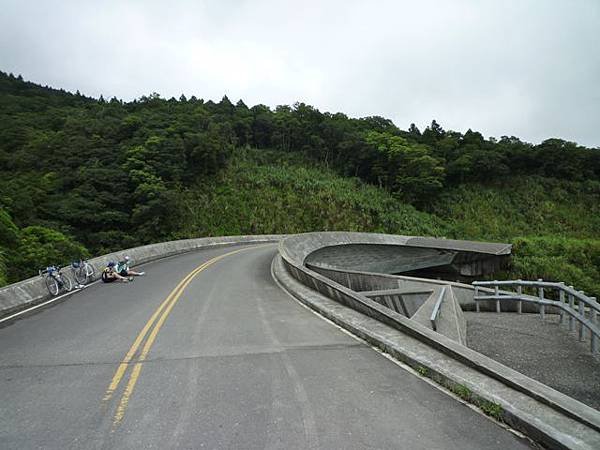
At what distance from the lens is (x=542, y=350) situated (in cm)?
775

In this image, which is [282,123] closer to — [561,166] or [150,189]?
[150,189]

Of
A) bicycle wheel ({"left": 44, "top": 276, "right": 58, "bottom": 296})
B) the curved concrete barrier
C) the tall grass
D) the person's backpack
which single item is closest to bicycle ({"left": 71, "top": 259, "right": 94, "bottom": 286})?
the person's backpack

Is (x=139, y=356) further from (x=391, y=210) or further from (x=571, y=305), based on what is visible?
(x=391, y=210)

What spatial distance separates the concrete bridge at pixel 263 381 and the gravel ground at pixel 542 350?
1012 mm

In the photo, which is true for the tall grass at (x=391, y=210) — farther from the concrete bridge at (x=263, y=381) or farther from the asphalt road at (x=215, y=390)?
the asphalt road at (x=215, y=390)

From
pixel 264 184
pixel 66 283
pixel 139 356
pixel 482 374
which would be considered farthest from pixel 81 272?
pixel 264 184

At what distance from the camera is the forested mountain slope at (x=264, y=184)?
31844mm

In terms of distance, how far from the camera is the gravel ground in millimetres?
6227

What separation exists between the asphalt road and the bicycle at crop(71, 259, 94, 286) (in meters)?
4.85

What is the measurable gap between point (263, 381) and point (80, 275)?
10864 mm

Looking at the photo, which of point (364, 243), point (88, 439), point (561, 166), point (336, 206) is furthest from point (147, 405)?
point (561, 166)

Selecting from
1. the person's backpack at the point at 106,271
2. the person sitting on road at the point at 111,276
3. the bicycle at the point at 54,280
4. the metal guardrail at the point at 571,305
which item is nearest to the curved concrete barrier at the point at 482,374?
the metal guardrail at the point at 571,305

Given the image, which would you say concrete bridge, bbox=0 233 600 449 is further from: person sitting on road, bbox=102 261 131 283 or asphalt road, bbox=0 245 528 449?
person sitting on road, bbox=102 261 131 283

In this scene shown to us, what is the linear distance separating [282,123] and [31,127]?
39.6 meters
